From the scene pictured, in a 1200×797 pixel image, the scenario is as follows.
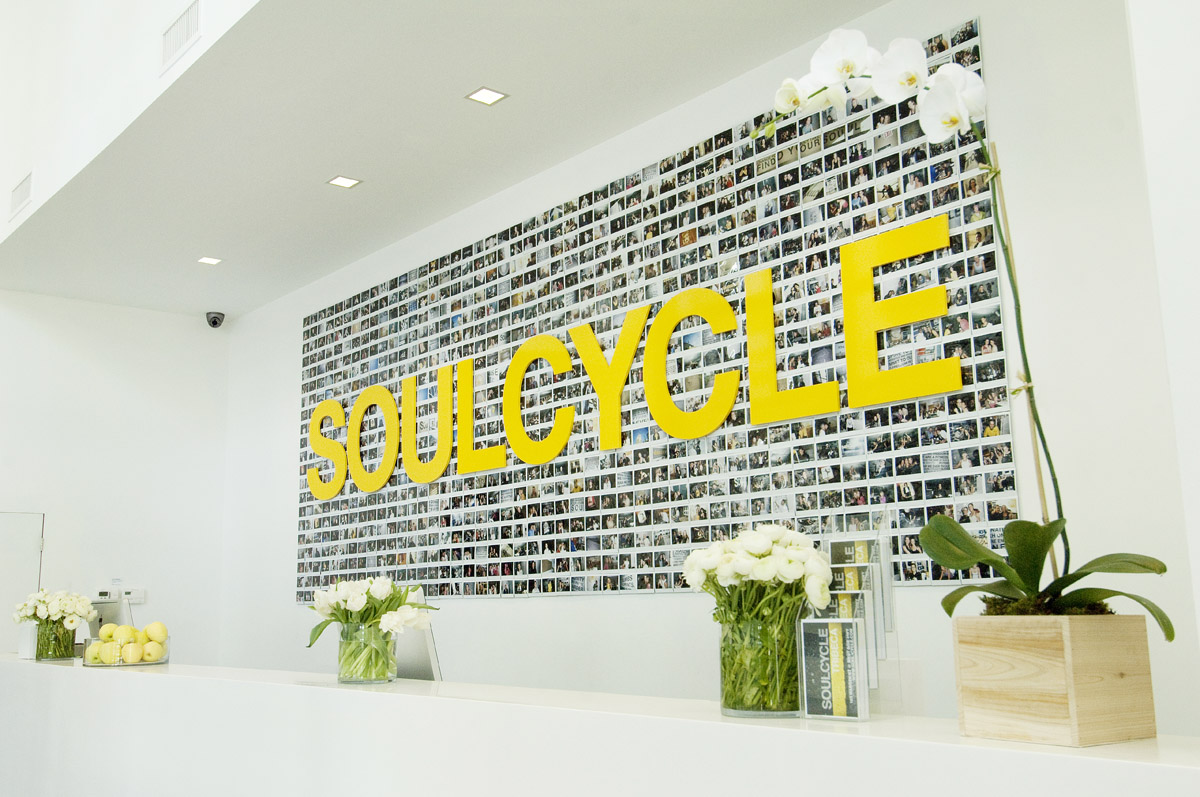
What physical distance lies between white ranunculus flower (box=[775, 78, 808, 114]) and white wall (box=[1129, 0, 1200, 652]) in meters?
0.52

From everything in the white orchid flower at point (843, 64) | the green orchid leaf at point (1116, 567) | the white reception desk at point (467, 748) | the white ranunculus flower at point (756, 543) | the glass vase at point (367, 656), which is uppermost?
the white orchid flower at point (843, 64)

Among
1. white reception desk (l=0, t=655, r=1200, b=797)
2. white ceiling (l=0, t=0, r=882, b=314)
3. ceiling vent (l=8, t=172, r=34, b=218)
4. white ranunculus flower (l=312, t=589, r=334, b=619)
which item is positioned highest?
ceiling vent (l=8, t=172, r=34, b=218)

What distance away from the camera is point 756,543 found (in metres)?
1.83


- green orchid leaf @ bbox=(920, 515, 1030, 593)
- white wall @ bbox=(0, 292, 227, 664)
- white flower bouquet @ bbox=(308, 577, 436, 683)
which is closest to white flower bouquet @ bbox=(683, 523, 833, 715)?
green orchid leaf @ bbox=(920, 515, 1030, 593)

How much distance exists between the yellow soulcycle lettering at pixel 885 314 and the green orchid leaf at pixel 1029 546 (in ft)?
5.53

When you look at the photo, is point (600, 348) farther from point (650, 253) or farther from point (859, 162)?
point (859, 162)

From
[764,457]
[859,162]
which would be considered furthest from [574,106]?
[764,457]

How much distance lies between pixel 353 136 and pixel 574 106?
3.13 feet

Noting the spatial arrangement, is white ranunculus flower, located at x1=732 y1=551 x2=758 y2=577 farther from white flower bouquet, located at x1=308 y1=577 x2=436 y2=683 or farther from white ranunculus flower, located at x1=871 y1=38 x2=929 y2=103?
white flower bouquet, located at x1=308 y1=577 x2=436 y2=683

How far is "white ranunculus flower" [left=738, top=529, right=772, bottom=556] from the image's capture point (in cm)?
183

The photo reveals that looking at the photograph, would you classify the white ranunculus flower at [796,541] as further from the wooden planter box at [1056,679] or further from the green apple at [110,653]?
the green apple at [110,653]

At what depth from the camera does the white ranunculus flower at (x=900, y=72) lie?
5.23 ft

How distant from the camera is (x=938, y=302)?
3.21 meters

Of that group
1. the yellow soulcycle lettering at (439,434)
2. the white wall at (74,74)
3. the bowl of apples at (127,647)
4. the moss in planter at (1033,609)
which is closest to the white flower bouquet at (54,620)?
the bowl of apples at (127,647)
